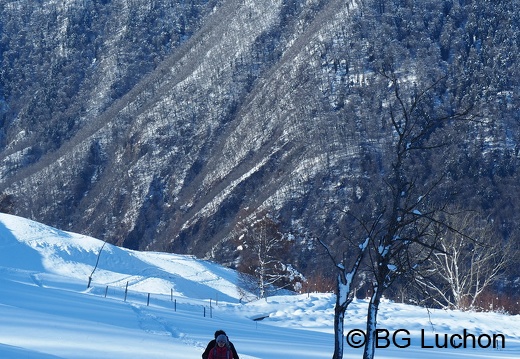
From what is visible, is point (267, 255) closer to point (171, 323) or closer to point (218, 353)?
point (171, 323)

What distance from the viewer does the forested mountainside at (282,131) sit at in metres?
110

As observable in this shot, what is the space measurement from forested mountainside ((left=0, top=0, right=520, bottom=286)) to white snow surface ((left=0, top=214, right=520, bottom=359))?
59.7m

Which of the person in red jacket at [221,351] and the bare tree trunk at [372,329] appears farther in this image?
the bare tree trunk at [372,329]

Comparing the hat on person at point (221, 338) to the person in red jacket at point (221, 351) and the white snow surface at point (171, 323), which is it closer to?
the person in red jacket at point (221, 351)

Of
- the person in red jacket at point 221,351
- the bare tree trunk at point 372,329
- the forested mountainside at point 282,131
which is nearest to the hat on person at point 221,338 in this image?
the person in red jacket at point 221,351

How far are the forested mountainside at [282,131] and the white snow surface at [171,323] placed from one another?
59.7 meters

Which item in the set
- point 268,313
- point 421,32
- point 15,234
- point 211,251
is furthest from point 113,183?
point 268,313

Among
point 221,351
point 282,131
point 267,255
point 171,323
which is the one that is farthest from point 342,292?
point 282,131

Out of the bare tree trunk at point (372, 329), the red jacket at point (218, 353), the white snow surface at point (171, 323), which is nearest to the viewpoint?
the red jacket at point (218, 353)

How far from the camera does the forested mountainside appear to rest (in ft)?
360

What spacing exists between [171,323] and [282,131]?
106 metres

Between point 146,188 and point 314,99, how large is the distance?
116ft

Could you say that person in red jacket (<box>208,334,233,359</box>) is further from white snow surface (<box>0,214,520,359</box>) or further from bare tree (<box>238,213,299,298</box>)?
bare tree (<box>238,213,299,298</box>)

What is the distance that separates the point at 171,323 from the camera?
76.6ft
